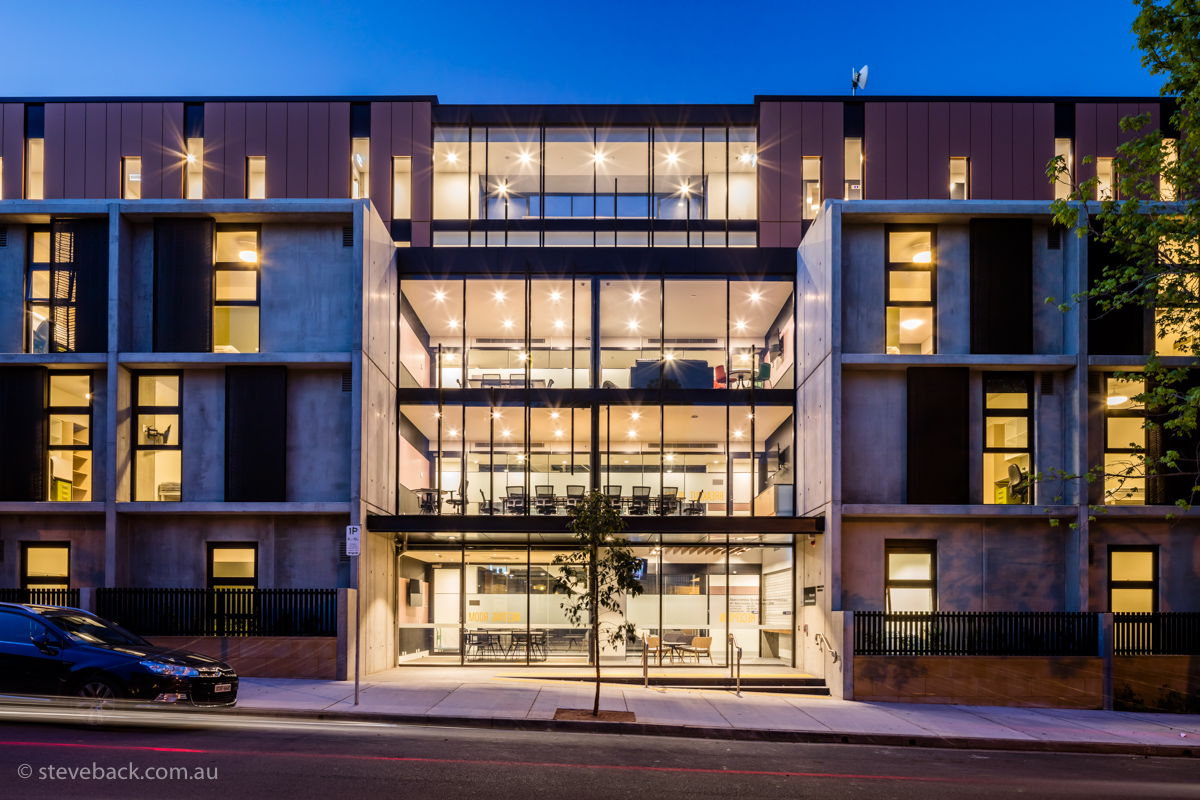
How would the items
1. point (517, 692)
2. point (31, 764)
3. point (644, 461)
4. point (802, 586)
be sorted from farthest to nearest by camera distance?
point (644, 461)
point (802, 586)
point (517, 692)
point (31, 764)

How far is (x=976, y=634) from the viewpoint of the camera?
17969 millimetres

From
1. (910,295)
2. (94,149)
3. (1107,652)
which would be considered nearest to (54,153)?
(94,149)

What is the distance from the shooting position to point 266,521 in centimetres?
1994

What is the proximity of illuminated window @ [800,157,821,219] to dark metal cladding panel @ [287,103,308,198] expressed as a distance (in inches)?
572

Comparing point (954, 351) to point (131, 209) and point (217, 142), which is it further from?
point (217, 142)

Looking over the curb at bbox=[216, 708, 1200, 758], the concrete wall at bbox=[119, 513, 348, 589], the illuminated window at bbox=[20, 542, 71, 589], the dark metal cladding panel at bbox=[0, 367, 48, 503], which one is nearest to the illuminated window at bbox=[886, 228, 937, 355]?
the curb at bbox=[216, 708, 1200, 758]

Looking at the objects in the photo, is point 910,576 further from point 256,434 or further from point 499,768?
point 256,434

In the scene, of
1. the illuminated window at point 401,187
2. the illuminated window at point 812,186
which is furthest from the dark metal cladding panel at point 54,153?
the illuminated window at point 812,186

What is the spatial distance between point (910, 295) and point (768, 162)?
6827 millimetres

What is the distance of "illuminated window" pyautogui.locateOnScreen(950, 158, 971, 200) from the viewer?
25219mm

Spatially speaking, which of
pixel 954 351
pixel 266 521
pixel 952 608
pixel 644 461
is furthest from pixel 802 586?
pixel 266 521

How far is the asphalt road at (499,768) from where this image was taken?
845 cm

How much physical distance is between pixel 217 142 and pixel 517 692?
60.4 feet

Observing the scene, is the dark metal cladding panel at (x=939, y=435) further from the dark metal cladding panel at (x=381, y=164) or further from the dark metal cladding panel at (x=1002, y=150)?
the dark metal cladding panel at (x=381, y=164)
